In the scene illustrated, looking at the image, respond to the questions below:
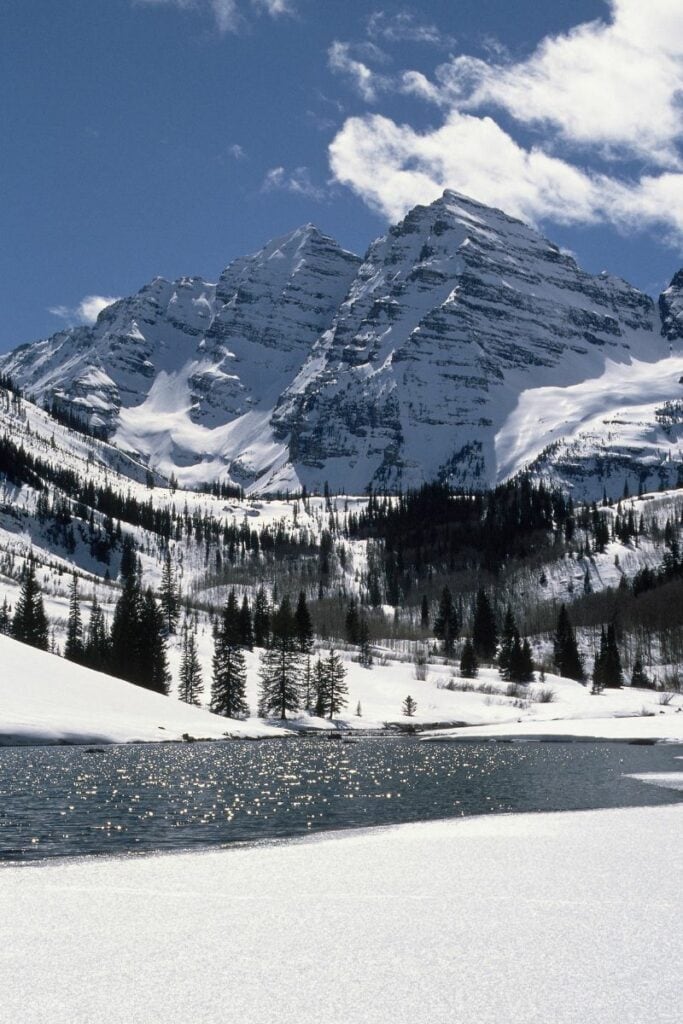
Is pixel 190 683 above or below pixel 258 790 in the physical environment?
above

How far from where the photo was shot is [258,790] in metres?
46.9

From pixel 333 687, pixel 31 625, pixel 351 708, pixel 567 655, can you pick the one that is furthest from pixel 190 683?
pixel 567 655

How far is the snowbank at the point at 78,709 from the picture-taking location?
71375mm

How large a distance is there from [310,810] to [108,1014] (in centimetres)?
2949

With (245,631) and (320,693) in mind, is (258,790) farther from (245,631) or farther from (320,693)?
(245,631)

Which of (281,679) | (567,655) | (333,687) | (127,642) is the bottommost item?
(333,687)

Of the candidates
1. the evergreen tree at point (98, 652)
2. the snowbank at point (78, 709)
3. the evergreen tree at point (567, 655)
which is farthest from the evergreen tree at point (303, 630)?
the evergreen tree at point (567, 655)

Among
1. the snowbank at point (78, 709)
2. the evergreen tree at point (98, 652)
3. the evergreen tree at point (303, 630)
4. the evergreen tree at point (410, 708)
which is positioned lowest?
the evergreen tree at point (410, 708)

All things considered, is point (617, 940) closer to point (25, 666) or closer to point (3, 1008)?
point (3, 1008)

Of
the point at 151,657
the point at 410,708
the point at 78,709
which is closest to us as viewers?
the point at 78,709

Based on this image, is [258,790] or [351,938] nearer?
[351,938]

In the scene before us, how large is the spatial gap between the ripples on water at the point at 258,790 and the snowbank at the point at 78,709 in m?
3.54

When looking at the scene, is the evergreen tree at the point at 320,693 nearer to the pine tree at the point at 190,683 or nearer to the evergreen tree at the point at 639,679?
the pine tree at the point at 190,683

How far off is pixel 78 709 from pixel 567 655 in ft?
401
